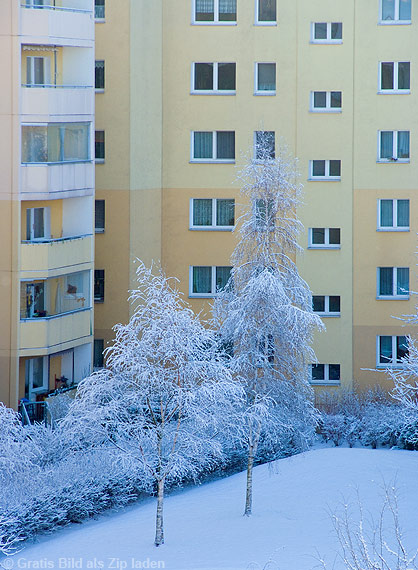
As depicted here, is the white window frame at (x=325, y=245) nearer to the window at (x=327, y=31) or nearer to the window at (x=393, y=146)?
the window at (x=393, y=146)

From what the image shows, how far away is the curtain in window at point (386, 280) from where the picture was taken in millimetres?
39094

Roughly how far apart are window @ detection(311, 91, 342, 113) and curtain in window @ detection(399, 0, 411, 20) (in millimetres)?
3525

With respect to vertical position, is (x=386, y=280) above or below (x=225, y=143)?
below

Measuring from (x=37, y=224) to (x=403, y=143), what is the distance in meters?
13.5

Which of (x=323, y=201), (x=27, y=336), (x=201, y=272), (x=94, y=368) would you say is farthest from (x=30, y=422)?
(x=323, y=201)

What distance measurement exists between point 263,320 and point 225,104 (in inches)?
552

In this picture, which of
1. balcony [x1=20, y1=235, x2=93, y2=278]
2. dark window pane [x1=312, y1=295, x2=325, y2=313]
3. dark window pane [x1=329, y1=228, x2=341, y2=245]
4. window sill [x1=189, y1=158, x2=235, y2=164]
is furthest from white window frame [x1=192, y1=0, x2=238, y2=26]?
dark window pane [x1=312, y1=295, x2=325, y2=313]

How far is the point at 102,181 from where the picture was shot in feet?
126

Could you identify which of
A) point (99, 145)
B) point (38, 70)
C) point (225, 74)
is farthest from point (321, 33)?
point (38, 70)

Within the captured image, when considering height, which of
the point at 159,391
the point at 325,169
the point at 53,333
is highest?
the point at 325,169

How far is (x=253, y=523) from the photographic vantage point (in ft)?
87.7

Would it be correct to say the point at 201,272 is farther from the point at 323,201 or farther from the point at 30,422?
the point at 30,422

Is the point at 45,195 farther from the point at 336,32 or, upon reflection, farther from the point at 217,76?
the point at 336,32

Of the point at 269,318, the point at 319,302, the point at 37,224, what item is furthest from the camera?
the point at 319,302
